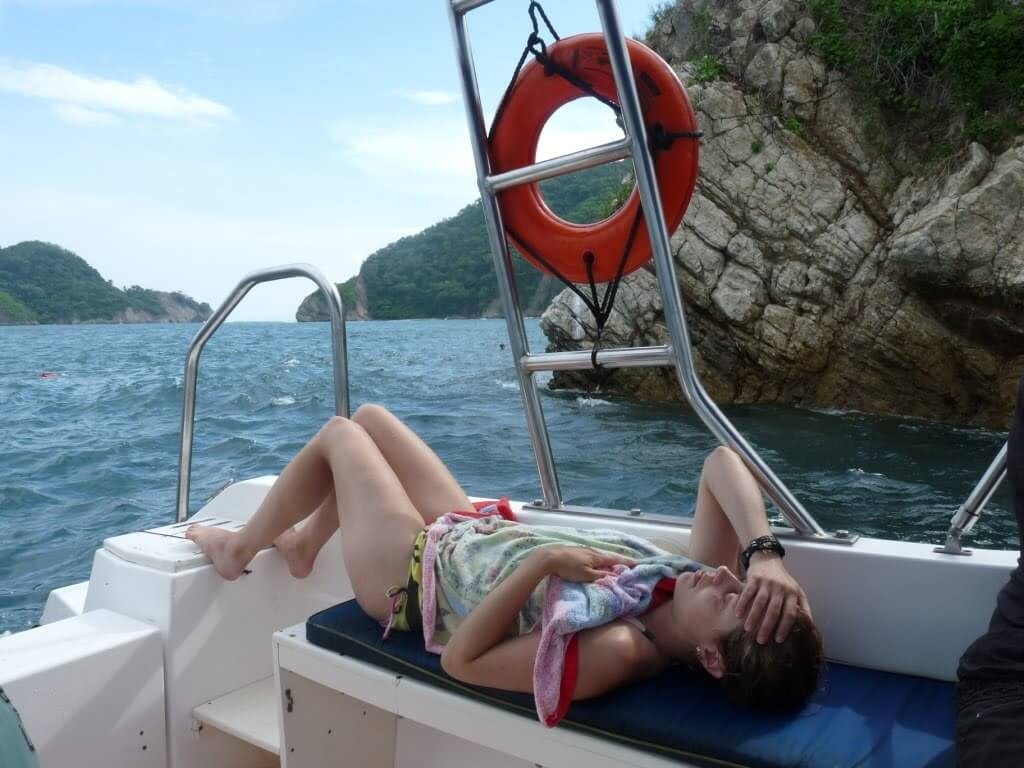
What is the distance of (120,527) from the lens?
22.5 ft

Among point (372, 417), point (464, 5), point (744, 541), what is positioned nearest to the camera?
point (744, 541)

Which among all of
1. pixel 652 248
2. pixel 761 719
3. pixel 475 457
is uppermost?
pixel 652 248

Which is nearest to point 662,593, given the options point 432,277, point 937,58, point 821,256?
point 821,256

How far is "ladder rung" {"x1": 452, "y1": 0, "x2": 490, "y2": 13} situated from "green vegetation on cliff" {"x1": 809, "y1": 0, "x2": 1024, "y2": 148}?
422 inches

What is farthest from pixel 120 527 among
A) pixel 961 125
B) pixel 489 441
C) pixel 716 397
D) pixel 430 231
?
pixel 430 231

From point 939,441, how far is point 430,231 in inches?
1542

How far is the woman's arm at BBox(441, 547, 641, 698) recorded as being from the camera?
1.27m

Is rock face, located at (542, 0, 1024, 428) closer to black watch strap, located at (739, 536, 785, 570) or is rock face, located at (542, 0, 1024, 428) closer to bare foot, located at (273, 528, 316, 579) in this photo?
black watch strap, located at (739, 536, 785, 570)

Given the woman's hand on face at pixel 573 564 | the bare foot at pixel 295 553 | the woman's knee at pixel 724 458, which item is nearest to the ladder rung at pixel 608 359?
the woman's knee at pixel 724 458

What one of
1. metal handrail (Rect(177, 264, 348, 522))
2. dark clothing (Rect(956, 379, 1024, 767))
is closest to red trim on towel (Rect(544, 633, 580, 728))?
dark clothing (Rect(956, 379, 1024, 767))

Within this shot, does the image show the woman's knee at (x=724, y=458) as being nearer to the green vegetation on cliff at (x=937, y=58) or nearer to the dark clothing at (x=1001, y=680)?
the dark clothing at (x=1001, y=680)

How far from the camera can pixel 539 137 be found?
1.89 meters

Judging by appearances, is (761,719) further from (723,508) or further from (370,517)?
(370,517)

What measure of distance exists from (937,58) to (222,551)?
1242cm
